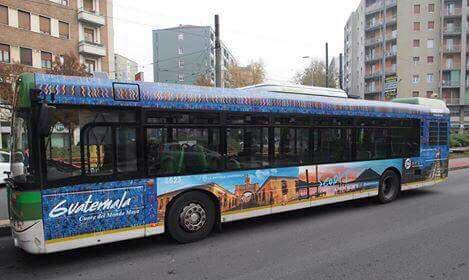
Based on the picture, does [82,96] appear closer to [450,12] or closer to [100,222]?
[100,222]

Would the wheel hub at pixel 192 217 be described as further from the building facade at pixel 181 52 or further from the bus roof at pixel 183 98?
the building facade at pixel 181 52

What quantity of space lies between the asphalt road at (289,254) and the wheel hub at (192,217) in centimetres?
32

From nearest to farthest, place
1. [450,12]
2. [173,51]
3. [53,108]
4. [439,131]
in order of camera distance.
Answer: [53,108] → [439,131] → [450,12] → [173,51]

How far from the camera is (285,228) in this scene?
24.7 ft

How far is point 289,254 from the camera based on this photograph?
5883 mm

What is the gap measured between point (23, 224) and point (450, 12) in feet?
241

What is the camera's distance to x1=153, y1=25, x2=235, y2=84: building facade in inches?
3115

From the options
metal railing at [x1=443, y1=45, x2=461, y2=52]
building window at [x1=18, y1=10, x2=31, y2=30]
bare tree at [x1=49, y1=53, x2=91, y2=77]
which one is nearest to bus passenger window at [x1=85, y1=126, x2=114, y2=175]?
bare tree at [x1=49, y1=53, x2=91, y2=77]

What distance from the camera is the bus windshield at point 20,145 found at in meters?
5.38

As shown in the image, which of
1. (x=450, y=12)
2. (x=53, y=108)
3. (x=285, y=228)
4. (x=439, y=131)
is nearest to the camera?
(x=53, y=108)

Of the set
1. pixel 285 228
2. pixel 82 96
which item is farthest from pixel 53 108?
pixel 285 228

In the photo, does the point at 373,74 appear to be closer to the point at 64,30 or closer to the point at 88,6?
the point at 88,6

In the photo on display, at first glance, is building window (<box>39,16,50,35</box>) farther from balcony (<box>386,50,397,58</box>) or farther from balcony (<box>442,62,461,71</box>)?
balcony (<box>442,62,461,71</box>)

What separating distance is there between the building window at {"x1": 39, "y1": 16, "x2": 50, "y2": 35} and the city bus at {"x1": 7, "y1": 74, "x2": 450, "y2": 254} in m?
32.5
